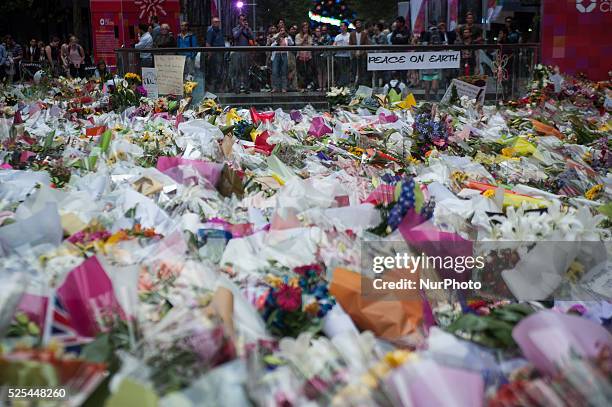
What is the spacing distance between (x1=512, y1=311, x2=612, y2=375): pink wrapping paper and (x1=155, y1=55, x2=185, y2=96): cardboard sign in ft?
21.1

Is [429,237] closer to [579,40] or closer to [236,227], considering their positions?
[236,227]

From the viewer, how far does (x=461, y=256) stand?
90.6 inches

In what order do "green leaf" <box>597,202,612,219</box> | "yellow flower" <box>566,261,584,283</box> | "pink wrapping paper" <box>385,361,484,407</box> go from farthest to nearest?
"green leaf" <box>597,202,612,219</box>, "yellow flower" <box>566,261,584,283</box>, "pink wrapping paper" <box>385,361,484,407</box>

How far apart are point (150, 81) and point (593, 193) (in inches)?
214

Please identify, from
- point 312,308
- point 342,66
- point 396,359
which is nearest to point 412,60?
point 342,66

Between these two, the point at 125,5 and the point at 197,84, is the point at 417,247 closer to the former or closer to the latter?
the point at 197,84

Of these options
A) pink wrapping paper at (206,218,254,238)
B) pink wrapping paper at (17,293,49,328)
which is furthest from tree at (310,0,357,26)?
pink wrapping paper at (17,293,49,328)

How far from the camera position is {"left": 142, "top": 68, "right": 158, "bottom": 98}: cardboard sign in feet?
24.8

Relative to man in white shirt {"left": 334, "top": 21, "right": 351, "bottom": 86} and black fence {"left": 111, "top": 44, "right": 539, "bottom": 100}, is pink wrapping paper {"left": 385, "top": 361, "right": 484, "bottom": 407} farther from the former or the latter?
man in white shirt {"left": 334, "top": 21, "right": 351, "bottom": 86}

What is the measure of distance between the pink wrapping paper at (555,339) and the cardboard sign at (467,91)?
19.3 feet

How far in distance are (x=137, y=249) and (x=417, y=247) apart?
0.88 meters
